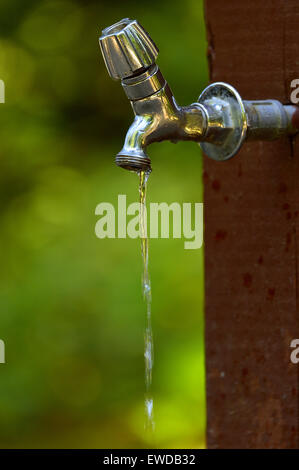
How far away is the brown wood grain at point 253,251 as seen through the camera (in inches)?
32.9

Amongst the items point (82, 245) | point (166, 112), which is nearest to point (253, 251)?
point (166, 112)

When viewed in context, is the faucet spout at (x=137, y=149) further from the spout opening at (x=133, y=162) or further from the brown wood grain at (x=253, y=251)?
the brown wood grain at (x=253, y=251)

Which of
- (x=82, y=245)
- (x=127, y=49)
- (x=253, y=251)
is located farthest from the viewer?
(x=82, y=245)

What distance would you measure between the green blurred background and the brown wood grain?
3.68ft

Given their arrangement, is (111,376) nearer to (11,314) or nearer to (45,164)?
(11,314)

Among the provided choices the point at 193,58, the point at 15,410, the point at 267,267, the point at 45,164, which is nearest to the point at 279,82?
the point at 267,267

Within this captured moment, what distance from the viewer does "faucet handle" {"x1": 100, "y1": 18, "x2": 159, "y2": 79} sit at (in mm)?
708

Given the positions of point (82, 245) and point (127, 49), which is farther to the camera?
point (82, 245)

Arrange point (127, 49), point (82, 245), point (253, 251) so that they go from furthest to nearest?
1. point (82, 245)
2. point (253, 251)
3. point (127, 49)

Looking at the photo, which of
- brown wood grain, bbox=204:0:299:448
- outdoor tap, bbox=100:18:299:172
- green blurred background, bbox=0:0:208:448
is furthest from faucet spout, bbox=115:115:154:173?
green blurred background, bbox=0:0:208:448

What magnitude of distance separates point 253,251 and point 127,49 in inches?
11.4

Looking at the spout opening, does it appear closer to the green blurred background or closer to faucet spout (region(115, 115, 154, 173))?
faucet spout (region(115, 115, 154, 173))

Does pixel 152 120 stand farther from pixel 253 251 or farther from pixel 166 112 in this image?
pixel 253 251

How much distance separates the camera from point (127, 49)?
0.71m
